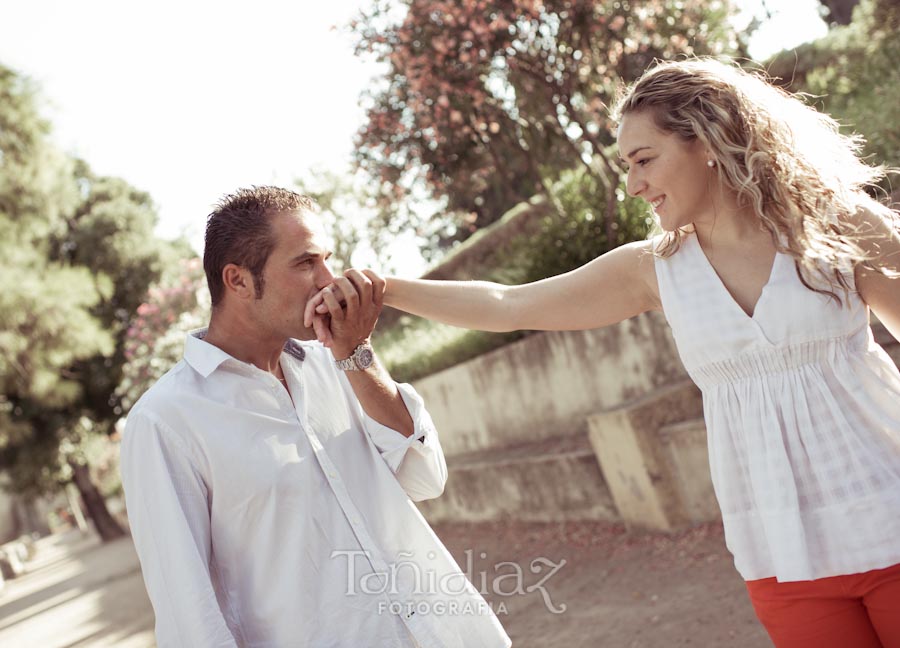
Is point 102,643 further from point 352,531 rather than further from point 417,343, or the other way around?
point 352,531

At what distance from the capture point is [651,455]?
6.69 metres

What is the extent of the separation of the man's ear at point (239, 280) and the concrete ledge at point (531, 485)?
5154 mm

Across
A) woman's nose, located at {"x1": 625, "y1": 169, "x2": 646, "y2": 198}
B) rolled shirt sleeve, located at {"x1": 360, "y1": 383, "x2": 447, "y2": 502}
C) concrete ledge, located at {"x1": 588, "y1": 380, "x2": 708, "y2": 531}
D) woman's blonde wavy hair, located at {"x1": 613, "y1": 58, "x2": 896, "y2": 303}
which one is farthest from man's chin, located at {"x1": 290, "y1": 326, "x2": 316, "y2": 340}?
concrete ledge, located at {"x1": 588, "y1": 380, "x2": 708, "y2": 531}

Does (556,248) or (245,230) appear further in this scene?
(556,248)

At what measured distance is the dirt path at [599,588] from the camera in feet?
16.9

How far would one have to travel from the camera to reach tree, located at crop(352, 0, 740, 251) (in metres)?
9.54

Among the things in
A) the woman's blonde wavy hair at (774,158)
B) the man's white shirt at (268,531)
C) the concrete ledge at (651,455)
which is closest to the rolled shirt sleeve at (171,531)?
the man's white shirt at (268,531)

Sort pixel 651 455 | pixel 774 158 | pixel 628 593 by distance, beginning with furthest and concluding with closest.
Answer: pixel 651 455 < pixel 628 593 < pixel 774 158

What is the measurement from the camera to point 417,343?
42.2ft

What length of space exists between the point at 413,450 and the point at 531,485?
5.74 meters

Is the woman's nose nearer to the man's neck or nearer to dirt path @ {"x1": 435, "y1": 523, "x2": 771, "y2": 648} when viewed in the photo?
the man's neck

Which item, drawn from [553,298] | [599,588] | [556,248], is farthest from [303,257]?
[556,248]

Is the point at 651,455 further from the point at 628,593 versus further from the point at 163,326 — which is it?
the point at 163,326

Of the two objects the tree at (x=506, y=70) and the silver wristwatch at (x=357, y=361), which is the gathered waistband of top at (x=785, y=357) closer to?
the silver wristwatch at (x=357, y=361)
